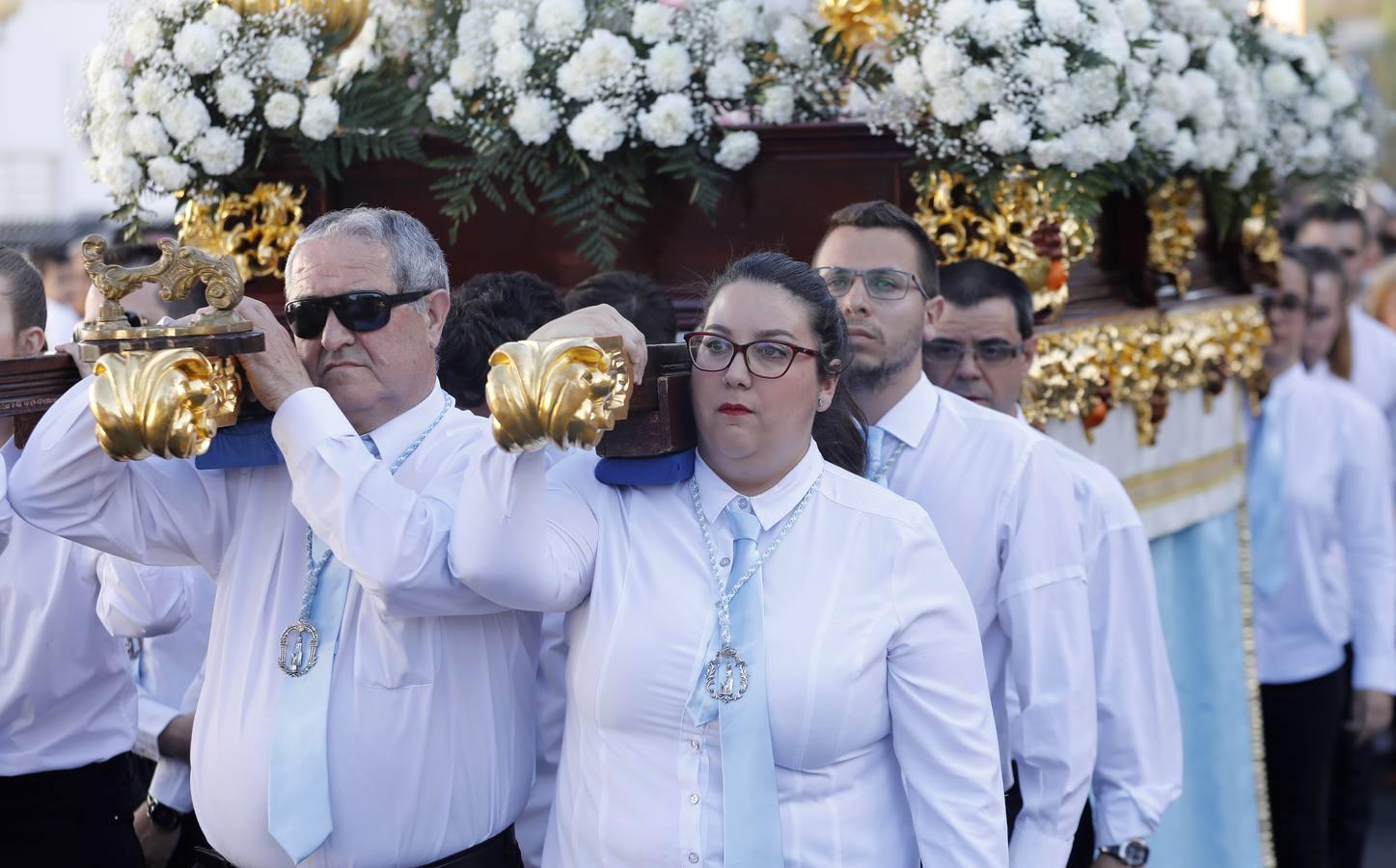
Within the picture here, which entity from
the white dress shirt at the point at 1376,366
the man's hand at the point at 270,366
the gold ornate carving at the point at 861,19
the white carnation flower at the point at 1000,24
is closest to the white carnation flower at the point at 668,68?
the gold ornate carving at the point at 861,19

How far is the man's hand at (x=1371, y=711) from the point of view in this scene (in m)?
4.96

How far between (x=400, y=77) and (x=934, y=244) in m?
1.37

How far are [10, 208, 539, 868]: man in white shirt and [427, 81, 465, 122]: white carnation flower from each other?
47.6 inches

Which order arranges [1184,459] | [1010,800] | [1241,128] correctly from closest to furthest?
[1010,800] < [1241,128] < [1184,459]

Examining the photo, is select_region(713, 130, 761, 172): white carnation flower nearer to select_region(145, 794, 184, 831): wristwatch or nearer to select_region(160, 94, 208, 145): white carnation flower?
select_region(160, 94, 208, 145): white carnation flower

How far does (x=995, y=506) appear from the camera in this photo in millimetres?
3000

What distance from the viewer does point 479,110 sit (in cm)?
374

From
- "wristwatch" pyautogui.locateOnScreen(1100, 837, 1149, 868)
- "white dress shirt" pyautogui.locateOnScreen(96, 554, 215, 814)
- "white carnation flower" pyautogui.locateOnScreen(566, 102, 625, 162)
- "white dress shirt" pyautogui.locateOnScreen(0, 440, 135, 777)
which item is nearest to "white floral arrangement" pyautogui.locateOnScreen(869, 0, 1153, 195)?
"white carnation flower" pyautogui.locateOnScreen(566, 102, 625, 162)

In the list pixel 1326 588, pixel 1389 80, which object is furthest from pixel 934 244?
pixel 1389 80

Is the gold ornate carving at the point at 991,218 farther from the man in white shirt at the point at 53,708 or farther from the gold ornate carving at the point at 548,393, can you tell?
the man in white shirt at the point at 53,708

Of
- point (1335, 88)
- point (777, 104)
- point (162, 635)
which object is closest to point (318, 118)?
point (777, 104)

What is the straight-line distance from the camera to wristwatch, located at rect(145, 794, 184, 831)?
3418 mm

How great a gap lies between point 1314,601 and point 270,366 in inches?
145

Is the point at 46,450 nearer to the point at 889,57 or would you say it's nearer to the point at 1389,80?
the point at 889,57
